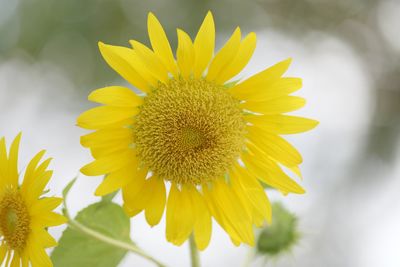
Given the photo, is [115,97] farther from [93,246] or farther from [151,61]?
[93,246]

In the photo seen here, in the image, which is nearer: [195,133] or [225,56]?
[225,56]

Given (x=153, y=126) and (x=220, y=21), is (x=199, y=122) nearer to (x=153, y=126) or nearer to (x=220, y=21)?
(x=153, y=126)

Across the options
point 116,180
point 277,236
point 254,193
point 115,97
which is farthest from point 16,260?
point 277,236

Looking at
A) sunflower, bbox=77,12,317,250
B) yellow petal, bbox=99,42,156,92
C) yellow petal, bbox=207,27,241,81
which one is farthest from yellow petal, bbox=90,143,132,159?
yellow petal, bbox=207,27,241,81

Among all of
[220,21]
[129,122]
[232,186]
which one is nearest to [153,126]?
[129,122]

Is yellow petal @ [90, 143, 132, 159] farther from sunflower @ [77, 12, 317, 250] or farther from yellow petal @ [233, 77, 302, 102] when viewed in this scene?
yellow petal @ [233, 77, 302, 102]

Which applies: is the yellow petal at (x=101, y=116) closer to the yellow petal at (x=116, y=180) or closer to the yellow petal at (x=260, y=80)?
the yellow petal at (x=116, y=180)

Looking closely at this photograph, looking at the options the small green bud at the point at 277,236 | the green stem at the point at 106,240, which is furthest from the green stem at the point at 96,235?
the small green bud at the point at 277,236
